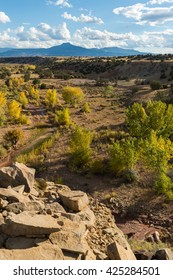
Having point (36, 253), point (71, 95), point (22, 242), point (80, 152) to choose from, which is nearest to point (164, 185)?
point (80, 152)

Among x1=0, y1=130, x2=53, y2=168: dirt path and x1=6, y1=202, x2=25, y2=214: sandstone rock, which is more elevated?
x1=6, y1=202, x2=25, y2=214: sandstone rock

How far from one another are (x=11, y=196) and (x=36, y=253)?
14.9 feet

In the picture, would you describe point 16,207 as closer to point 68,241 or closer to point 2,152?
→ point 68,241

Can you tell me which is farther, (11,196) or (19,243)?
(11,196)

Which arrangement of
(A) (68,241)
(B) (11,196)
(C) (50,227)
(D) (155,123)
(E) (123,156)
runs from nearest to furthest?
(C) (50,227), (A) (68,241), (B) (11,196), (E) (123,156), (D) (155,123)

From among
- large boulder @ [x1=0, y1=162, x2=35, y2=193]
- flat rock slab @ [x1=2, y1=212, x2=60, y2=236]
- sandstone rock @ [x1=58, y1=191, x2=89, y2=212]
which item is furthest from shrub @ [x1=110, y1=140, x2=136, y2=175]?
flat rock slab @ [x1=2, y1=212, x2=60, y2=236]

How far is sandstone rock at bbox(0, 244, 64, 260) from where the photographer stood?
11.2 m

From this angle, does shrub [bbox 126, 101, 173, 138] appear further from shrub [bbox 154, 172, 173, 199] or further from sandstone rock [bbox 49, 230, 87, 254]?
sandstone rock [bbox 49, 230, 87, 254]

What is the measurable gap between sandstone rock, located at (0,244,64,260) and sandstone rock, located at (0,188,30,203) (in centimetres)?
407

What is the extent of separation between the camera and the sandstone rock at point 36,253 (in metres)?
11.2

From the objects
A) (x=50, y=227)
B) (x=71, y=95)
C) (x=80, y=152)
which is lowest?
(x=80, y=152)

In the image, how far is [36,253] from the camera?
1152 cm
